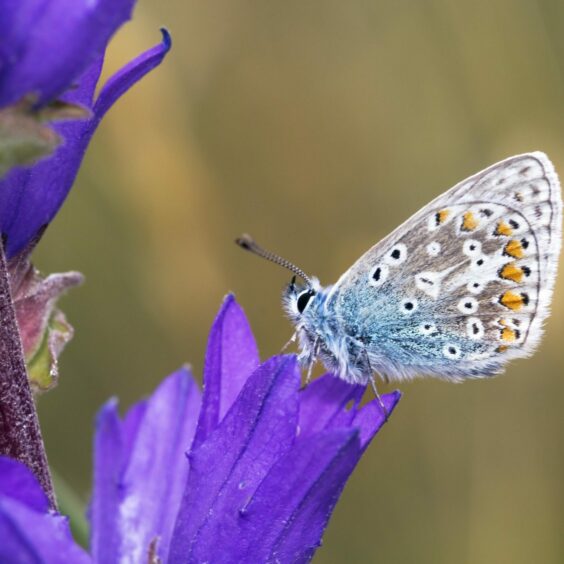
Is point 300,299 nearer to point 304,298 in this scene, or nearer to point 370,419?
point 304,298

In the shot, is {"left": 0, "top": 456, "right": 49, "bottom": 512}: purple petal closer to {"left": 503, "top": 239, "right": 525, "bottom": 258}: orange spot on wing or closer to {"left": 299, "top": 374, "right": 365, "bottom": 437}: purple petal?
{"left": 299, "top": 374, "right": 365, "bottom": 437}: purple petal

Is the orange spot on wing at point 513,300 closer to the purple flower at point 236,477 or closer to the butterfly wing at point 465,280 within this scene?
the butterfly wing at point 465,280

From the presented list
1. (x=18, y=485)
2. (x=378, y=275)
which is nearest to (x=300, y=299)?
(x=378, y=275)

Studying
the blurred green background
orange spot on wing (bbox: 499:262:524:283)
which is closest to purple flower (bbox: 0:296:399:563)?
orange spot on wing (bbox: 499:262:524:283)

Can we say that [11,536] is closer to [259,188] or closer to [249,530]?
[249,530]

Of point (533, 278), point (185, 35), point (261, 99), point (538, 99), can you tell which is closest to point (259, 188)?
point (261, 99)

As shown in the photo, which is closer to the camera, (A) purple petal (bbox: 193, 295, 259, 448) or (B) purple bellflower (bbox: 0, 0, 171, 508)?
(B) purple bellflower (bbox: 0, 0, 171, 508)
